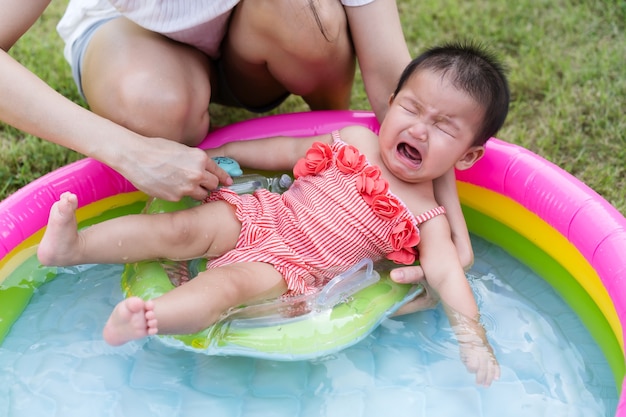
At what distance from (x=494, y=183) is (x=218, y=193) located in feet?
2.39

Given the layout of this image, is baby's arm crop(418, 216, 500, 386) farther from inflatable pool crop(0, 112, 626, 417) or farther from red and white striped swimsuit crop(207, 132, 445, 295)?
inflatable pool crop(0, 112, 626, 417)

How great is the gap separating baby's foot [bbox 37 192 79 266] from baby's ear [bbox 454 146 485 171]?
35.4 inches

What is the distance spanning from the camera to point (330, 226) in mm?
1705

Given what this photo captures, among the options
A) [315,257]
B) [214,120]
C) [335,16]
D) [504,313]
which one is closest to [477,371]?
[504,313]

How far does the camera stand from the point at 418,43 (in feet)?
9.25

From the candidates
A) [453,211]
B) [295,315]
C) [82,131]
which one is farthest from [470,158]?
[82,131]

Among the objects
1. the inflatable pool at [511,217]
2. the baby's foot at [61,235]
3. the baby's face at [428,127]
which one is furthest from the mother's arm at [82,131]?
the baby's face at [428,127]

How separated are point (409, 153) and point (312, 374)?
1.83 feet

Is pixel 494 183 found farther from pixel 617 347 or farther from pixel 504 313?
pixel 617 347

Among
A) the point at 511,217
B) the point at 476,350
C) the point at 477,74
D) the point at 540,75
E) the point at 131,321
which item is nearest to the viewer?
the point at 131,321

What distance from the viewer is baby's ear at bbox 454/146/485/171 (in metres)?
1.77

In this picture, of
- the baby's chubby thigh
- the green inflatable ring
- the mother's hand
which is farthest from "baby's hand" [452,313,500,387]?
the mother's hand

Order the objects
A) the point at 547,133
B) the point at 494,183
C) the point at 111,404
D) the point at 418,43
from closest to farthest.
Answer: the point at 111,404, the point at 494,183, the point at 547,133, the point at 418,43

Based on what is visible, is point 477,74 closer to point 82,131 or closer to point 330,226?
point 330,226
